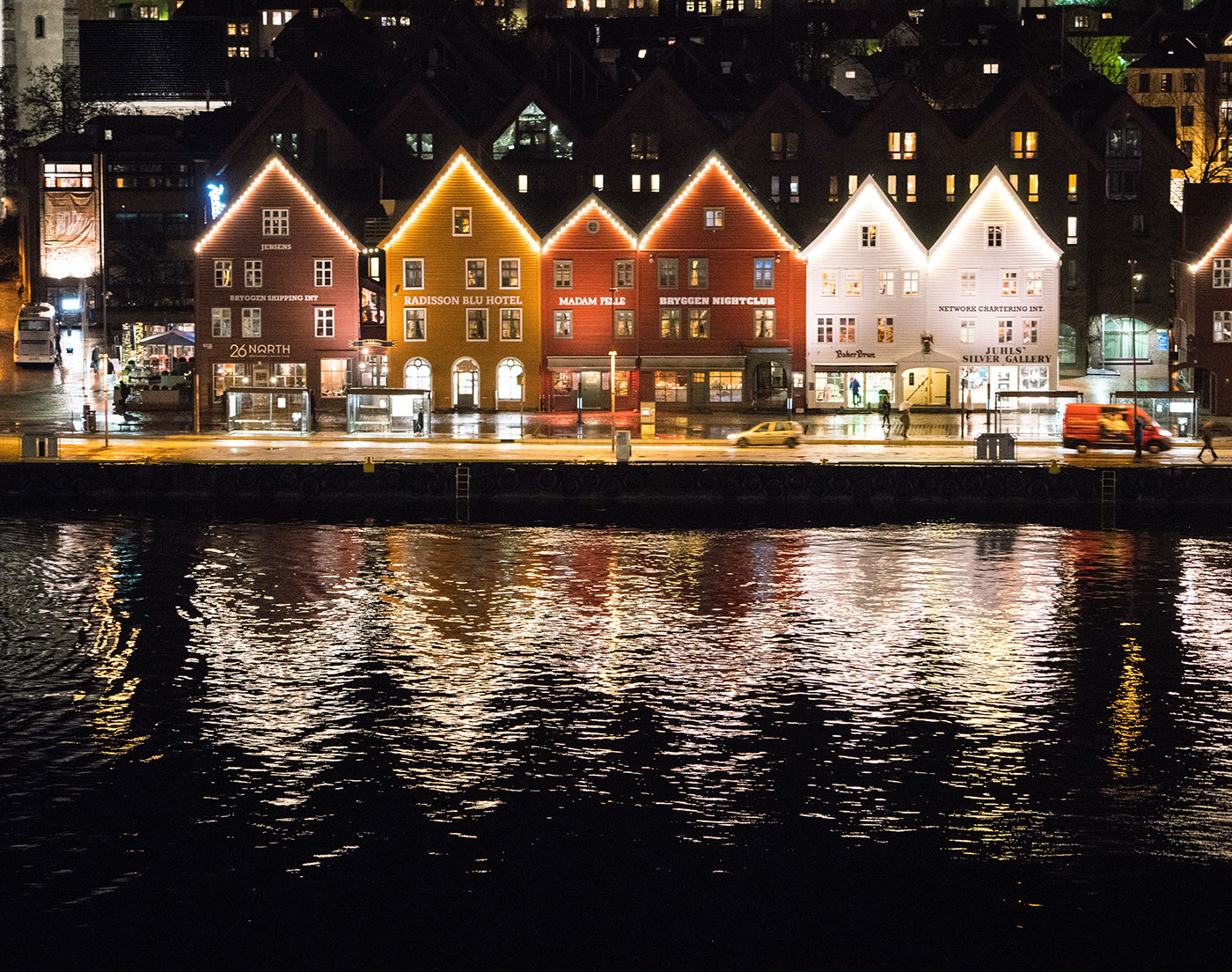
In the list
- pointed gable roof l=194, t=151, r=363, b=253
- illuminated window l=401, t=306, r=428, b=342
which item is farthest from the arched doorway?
pointed gable roof l=194, t=151, r=363, b=253

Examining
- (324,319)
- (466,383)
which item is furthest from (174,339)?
(466,383)

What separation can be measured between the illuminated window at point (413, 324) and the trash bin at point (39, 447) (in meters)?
22.4

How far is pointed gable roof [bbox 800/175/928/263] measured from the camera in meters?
91.2

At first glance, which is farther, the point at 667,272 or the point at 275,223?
the point at 275,223

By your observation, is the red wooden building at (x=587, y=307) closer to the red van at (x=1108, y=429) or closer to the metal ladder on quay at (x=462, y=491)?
the metal ladder on quay at (x=462, y=491)

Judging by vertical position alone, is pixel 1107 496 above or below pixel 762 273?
below

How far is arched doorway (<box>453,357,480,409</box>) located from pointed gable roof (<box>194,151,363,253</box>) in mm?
8893

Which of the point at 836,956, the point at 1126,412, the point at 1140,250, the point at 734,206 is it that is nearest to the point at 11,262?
the point at 734,206

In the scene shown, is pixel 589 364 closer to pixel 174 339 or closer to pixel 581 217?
pixel 581 217

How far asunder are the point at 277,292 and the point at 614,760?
202 feet

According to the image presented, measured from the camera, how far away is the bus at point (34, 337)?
115 m

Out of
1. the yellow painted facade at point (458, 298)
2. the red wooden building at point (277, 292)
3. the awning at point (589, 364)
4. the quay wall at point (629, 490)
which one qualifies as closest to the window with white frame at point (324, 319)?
the red wooden building at point (277, 292)

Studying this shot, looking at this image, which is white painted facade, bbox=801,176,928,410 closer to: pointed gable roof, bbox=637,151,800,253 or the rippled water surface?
pointed gable roof, bbox=637,151,800,253

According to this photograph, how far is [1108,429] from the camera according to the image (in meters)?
76.8
